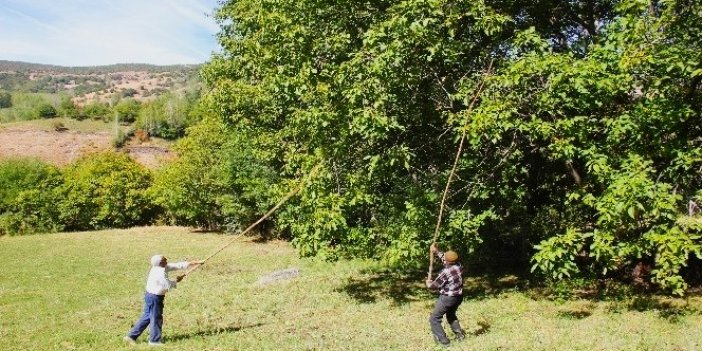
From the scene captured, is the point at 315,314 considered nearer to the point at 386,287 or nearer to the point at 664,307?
the point at 386,287

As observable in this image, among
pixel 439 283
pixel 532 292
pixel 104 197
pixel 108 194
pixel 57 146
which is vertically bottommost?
pixel 57 146

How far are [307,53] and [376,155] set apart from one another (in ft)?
12.8

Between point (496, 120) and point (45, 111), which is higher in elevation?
point (496, 120)

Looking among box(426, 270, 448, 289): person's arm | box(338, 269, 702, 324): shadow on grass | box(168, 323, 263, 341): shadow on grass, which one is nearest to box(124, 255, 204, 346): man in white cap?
box(168, 323, 263, 341): shadow on grass

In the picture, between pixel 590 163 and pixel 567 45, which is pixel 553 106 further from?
pixel 567 45

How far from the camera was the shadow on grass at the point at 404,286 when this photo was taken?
60.3 feet

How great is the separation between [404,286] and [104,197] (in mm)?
45894

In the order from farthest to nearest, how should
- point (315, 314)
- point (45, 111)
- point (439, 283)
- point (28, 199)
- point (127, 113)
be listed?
point (127, 113), point (45, 111), point (28, 199), point (315, 314), point (439, 283)

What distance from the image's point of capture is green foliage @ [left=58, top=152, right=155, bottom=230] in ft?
189

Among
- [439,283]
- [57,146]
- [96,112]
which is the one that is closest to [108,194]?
[439,283]

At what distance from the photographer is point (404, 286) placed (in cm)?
2019

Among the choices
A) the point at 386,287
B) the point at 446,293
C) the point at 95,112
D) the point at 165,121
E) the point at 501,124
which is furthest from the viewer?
the point at 95,112

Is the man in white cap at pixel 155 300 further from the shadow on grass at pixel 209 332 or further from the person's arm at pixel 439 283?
the person's arm at pixel 439 283

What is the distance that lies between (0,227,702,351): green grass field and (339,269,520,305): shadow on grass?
5 centimetres
